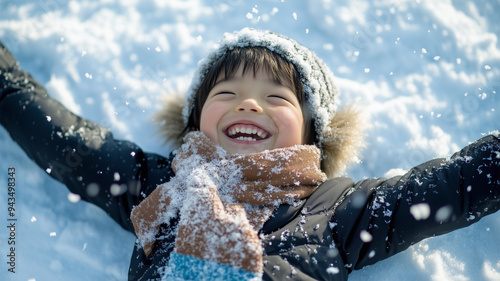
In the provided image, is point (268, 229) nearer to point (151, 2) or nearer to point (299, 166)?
point (299, 166)

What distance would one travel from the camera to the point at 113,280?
1.82 meters

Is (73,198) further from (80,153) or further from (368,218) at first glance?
(368,218)

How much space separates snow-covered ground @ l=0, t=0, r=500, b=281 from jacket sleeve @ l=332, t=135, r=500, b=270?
0.36m

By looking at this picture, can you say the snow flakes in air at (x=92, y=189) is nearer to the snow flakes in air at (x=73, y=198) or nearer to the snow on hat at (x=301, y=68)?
the snow flakes in air at (x=73, y=198)

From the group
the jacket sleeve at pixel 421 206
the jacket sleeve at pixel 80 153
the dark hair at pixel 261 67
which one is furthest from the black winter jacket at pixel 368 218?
the dark hair at pixel 261 67

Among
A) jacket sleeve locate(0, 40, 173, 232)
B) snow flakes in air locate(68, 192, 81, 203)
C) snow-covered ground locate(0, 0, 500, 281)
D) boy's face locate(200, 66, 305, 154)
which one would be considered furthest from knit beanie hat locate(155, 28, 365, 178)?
snow flakes in air locate(68, 192, 81, 203)

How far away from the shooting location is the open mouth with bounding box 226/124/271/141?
1.59 metres

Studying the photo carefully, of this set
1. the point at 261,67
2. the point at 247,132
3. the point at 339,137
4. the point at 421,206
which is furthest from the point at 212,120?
the point at 421,206

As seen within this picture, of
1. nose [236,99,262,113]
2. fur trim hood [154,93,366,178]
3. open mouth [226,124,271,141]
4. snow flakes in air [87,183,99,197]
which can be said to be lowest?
snow flakes in air [87,183,99,197]

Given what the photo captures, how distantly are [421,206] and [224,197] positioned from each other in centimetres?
70

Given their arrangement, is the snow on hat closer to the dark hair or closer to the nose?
the dark hair

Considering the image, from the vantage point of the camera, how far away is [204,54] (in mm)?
2363

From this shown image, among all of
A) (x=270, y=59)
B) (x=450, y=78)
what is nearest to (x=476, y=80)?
(x=450, y=78)

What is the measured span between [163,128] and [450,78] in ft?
5.39
